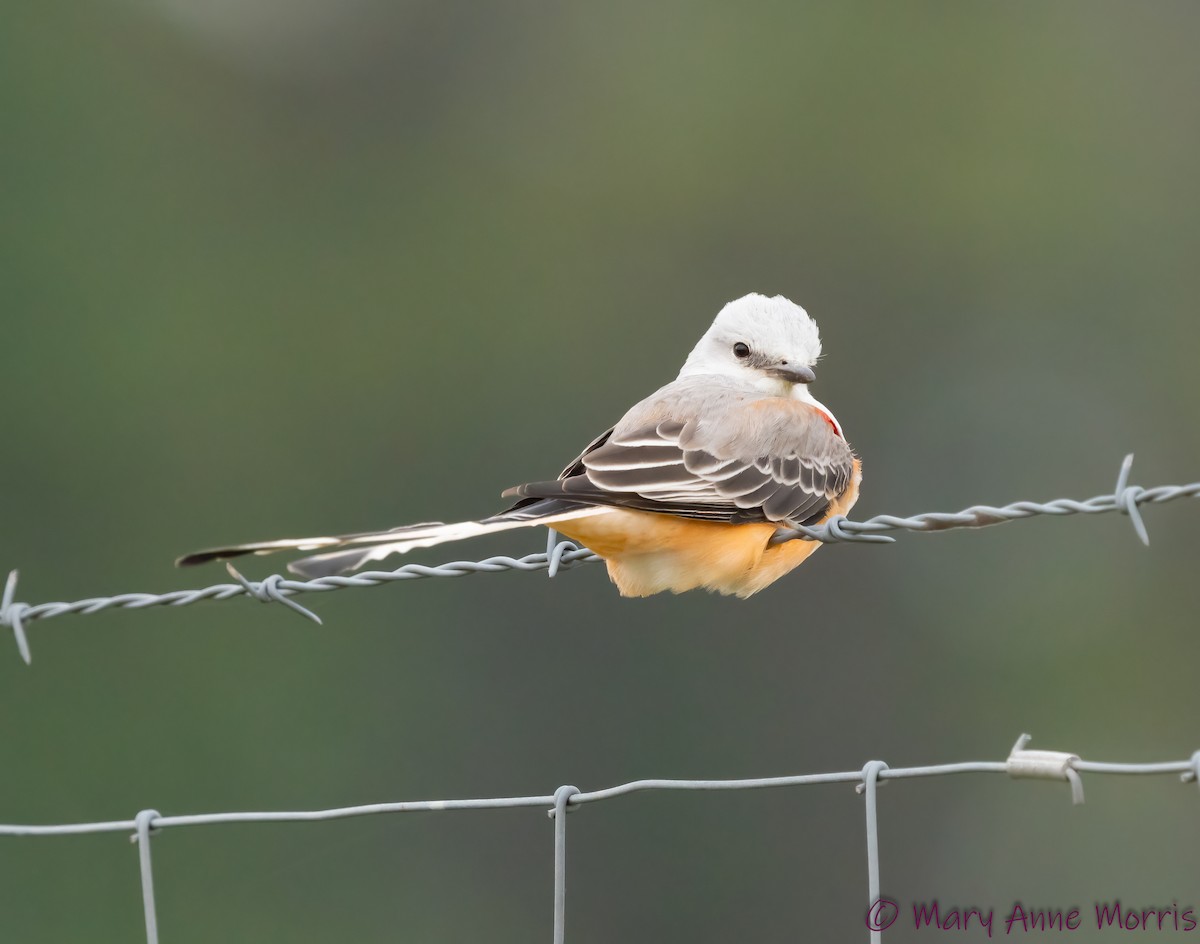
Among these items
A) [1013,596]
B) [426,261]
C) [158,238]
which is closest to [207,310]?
[158,238]

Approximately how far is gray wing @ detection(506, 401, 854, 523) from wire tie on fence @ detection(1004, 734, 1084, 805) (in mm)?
1359

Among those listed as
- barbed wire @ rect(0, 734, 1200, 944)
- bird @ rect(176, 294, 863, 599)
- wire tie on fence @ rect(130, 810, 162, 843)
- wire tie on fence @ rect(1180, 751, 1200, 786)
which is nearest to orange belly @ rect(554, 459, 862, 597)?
bird @ rect(176, 294, 863, 599)

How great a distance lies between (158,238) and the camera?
2192 centimetres

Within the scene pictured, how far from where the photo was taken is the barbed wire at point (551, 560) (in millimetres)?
3080

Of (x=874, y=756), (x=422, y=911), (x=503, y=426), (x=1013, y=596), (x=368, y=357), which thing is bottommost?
(x=422, y=911)

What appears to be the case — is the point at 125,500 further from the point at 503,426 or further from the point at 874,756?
the point at 874,756

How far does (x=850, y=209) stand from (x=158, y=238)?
8806mm

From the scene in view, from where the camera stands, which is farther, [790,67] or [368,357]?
[790,67]

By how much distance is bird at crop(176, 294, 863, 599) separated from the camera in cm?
396

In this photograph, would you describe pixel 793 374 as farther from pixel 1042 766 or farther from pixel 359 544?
pixel 1042 766

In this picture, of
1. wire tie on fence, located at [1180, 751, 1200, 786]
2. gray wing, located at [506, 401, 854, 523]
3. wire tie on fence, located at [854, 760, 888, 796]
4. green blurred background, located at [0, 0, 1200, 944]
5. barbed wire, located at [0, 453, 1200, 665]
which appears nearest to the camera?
wire tie on fence, located at [1180, 751, 1200, 786]

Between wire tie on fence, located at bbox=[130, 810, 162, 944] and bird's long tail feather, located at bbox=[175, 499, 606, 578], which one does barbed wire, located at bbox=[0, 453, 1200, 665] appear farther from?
wire tie on fence, located at bbox=[130, 810, 162, 944]

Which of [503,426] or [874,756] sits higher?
[503,426]

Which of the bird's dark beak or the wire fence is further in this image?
the bird's dark beak
